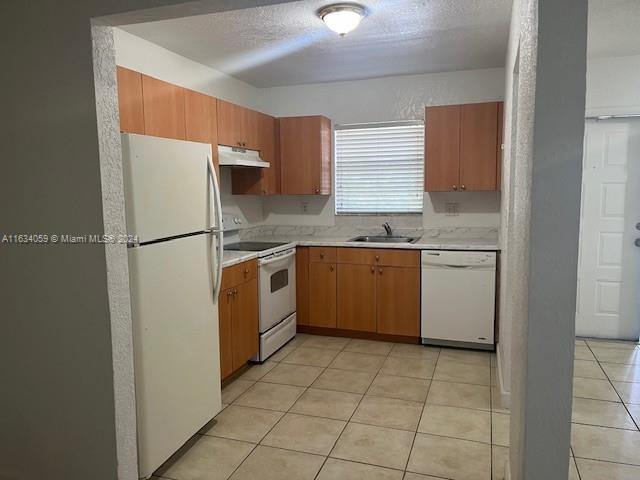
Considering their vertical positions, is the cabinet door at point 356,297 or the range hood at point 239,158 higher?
the range hood at point 239,158

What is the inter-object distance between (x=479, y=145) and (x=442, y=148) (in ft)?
1.04

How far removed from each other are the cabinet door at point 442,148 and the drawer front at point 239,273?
1.80m

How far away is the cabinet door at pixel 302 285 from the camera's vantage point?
14.8 feet

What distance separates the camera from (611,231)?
4.30m

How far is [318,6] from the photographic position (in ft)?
9.23

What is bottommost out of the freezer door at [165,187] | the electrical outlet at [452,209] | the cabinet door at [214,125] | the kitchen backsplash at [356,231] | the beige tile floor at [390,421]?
the beige tile floor at [390,421]

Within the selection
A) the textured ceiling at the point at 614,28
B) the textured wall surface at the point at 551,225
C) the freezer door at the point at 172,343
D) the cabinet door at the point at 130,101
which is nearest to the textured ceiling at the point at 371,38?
the textured ceiling at the point at 614,28

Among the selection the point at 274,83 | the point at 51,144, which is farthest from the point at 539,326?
the point at 274,83

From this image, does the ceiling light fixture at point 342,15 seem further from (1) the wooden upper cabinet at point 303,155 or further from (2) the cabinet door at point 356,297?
(2) the cabinet door at point 356,297

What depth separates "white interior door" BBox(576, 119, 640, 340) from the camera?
4.22 meters

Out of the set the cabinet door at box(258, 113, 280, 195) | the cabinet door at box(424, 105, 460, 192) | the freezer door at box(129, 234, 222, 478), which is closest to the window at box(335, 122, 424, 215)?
the cabinet door at box(424, 105, 460, 192)

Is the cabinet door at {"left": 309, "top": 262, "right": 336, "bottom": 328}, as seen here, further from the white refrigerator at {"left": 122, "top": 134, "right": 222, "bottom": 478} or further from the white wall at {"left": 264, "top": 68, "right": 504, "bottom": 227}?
the white refrigerator at {"left": 122, "top": 134, "right": 222, "bottom": 478}

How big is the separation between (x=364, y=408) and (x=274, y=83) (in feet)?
11.1

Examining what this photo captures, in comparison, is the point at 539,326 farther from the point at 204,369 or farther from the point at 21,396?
the point at 21,396
